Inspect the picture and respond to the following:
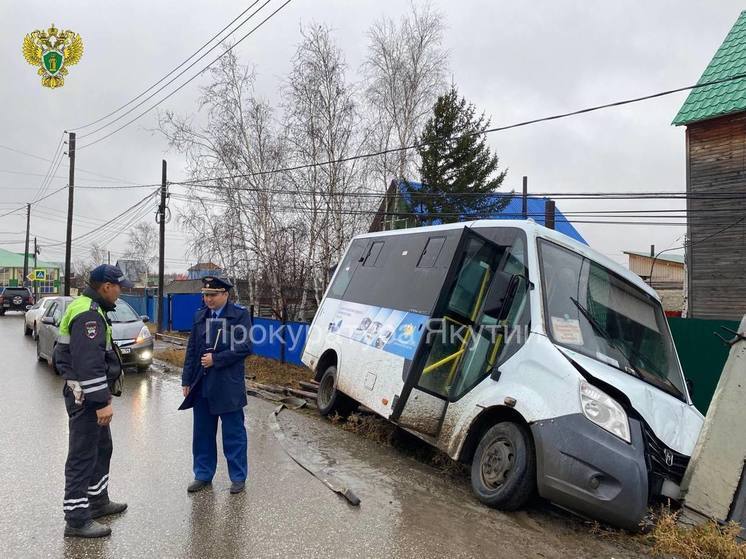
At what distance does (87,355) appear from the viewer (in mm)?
3758

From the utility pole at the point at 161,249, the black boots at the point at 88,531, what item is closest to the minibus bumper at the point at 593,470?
the black boots at the point at 88,531

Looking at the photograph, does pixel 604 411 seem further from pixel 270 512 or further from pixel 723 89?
pixel 723 89

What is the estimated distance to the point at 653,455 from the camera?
13.5 ft

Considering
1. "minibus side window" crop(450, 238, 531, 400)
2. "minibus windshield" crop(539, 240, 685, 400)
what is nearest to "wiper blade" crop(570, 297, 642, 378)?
"minibus windshield" crop(539, 240, 685, 400)

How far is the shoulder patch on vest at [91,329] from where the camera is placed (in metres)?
3.80

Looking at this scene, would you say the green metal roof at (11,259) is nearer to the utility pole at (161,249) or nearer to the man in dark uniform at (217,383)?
the utility pole at (161,249)

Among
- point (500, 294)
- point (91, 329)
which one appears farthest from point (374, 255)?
point (91, 329)

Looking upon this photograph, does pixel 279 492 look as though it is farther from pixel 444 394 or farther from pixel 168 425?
pixel 168 425

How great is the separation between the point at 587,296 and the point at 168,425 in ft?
17.4

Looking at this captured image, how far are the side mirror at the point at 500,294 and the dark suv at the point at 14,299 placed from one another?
35574 millimetres

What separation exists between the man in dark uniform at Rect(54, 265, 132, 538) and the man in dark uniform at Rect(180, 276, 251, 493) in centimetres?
88

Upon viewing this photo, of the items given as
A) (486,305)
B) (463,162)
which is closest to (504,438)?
(486,305)

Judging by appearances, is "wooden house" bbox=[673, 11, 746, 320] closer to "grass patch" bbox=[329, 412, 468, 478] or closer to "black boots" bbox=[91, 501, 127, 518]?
"grass patch" bbox=[329, 412, 468, 478]

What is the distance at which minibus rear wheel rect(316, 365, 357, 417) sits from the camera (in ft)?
24.6
